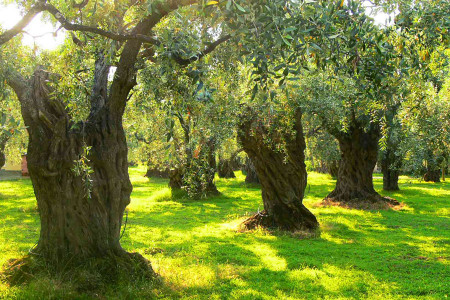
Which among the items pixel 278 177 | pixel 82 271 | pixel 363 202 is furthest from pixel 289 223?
pixel 363 202

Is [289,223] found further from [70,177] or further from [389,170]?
[389,170]

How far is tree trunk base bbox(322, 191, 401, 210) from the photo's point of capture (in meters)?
22.6

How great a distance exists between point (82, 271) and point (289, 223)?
28.2 ft

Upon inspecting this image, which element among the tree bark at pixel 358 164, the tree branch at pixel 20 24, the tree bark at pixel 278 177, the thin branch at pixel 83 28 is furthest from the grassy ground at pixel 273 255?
the thin branch at pixel 83 28

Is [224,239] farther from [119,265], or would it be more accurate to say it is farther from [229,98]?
[119,265]

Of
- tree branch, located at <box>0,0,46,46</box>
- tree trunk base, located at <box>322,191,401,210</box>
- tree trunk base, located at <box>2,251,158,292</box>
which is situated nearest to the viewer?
tree branch, located at <box>0,0,46,46</box>

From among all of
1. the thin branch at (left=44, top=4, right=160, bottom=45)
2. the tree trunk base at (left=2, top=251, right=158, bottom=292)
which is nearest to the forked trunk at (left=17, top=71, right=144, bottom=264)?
the tree trunk base at (left=2, top=251, right=158, bottom=292)

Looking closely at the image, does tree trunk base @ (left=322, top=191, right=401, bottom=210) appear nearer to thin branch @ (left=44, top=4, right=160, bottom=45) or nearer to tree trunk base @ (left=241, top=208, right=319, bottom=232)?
tree trunk base @ (left=241, top=208, right=319, bottom=232)

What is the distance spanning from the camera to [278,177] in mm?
14805

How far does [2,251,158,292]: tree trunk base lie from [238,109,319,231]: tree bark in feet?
23.7

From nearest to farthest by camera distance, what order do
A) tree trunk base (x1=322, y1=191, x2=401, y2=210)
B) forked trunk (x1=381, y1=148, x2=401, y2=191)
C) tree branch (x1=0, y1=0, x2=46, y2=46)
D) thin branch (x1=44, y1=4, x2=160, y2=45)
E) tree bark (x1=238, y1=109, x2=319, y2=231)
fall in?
thin branch (x1=44, y1=4, x2=160, y2=45) < tree branch (x1=0, y1=0, x2=46, y2=46) < tree bark (x1=238, y1=109, x2=319, y2=231) < tree trunk base (x1=322, y1=191, x2=401, y2=210) < forked trunk (x1=381, y1=148, x2=401, y2=191)

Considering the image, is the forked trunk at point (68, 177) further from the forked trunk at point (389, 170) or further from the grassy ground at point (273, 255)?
the forked trunk at point (389, 170)

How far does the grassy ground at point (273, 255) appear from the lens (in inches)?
340

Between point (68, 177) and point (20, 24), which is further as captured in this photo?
point (68, 177)
